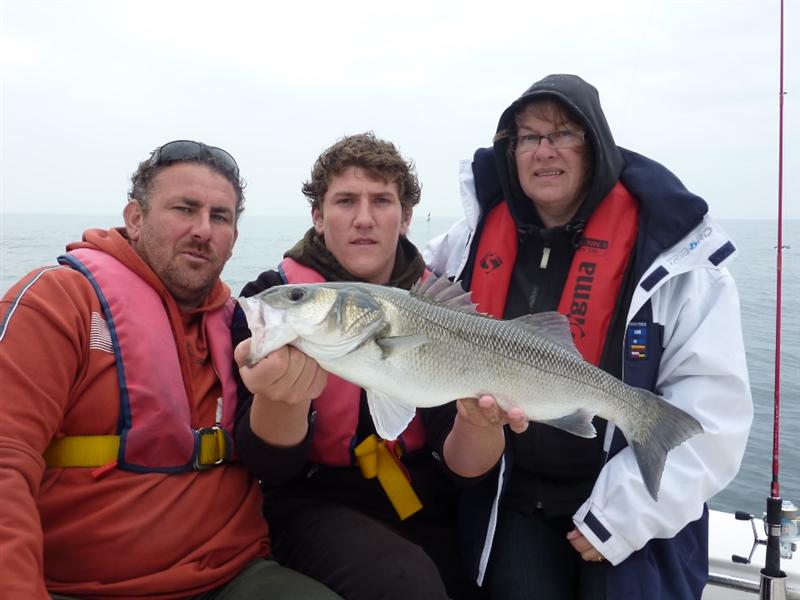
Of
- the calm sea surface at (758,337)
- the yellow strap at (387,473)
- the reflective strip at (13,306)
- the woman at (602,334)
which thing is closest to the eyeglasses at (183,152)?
the reflective strip at (13,306)

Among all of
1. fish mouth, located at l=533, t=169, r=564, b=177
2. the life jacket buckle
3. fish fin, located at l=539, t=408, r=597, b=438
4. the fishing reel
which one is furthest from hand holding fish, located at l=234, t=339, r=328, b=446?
the fishing reel

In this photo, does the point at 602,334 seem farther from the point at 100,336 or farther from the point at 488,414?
the point at 100,336

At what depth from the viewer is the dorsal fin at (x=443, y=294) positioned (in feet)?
9.52

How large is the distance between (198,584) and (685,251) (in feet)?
9.42

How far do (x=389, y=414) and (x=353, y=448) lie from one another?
70 centimetres

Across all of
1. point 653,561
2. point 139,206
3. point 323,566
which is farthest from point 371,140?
point 653,561

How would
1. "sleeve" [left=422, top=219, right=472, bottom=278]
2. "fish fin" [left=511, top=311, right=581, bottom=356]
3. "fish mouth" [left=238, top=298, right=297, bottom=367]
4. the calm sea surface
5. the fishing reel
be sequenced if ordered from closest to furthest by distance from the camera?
"fish mouth" [left=238, top=298, right=297, bottom=367]
"fish fin" [left=511, top=311, right=581, bottom=356]
the fishing reel
"sleeve" [left=422, top=219, right=472, bottom=278]
the calm sea surface

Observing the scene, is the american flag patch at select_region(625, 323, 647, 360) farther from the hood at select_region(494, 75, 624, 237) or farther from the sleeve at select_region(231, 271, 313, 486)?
the sleeve at select_region(231, 271, 313, 486)

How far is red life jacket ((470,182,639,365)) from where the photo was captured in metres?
3.50

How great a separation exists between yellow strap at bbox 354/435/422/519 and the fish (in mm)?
641

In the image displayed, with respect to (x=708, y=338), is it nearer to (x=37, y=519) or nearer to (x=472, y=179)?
(x=472, y=179)

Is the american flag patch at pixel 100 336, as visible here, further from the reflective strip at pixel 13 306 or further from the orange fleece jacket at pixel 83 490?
the reflective strip at pixel 13 306

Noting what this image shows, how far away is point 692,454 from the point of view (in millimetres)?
3072

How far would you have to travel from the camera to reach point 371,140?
361cm
